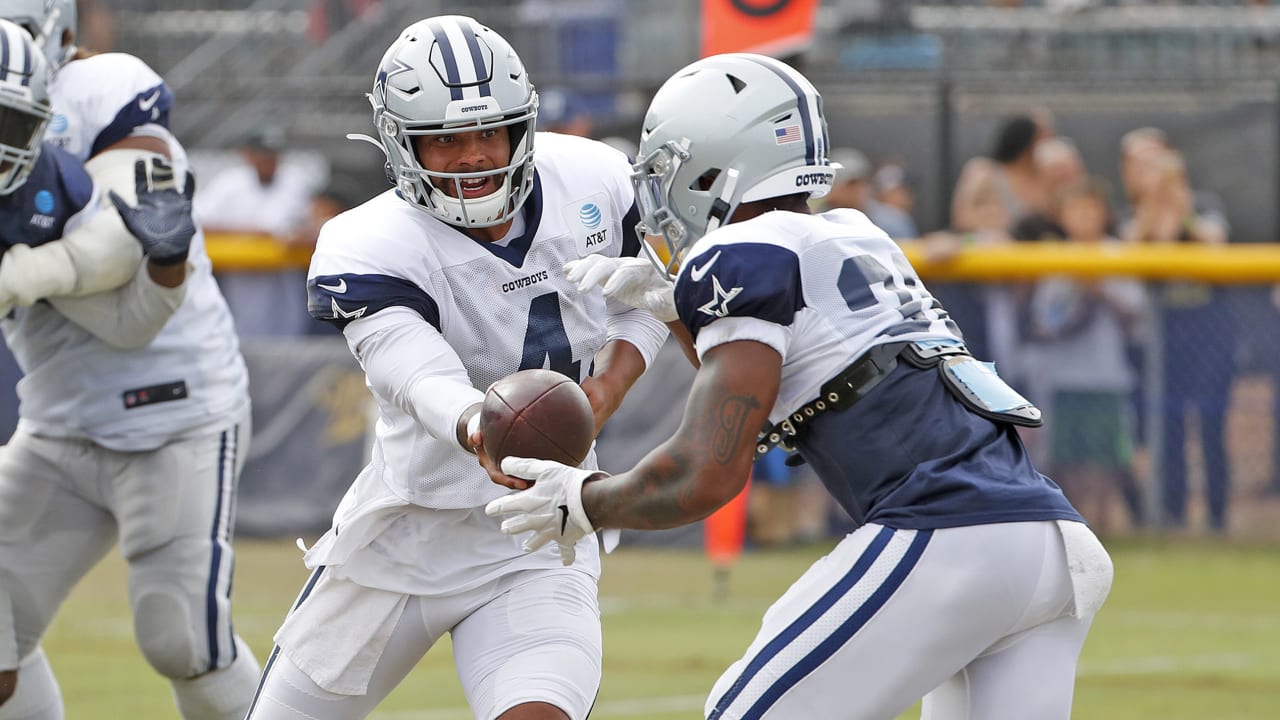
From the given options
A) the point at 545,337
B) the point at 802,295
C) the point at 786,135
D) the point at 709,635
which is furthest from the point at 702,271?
the point at 709,635

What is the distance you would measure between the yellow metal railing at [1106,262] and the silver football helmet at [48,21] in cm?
585

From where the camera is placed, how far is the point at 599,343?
4.56 m

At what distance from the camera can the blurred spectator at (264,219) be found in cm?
1148

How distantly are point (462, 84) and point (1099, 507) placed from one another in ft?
23.3

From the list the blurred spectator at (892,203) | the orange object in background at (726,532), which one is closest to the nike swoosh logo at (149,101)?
the orange object in background at (726,532)

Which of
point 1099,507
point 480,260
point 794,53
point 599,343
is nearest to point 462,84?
point 480,260

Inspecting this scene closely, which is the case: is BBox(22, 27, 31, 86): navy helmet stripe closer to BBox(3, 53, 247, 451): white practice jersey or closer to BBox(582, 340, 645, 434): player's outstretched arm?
BBox(3, 53, 247, 451): white practice jersey

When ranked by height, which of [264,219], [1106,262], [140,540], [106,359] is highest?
[106,359]

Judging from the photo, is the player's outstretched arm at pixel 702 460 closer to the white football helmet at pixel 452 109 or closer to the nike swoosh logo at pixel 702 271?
the nike swoosh logo at pixel 702 271

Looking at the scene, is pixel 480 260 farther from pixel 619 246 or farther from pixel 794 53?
pixel 794 53

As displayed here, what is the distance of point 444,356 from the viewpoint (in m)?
4.12

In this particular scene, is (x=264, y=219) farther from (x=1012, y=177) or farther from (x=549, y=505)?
(x=549, y=505)

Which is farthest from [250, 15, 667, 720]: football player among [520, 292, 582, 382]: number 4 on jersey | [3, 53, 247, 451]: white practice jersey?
[3, 53, 247, 451]: white practice jersey

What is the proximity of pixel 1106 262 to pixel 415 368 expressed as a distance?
23.5 ft
